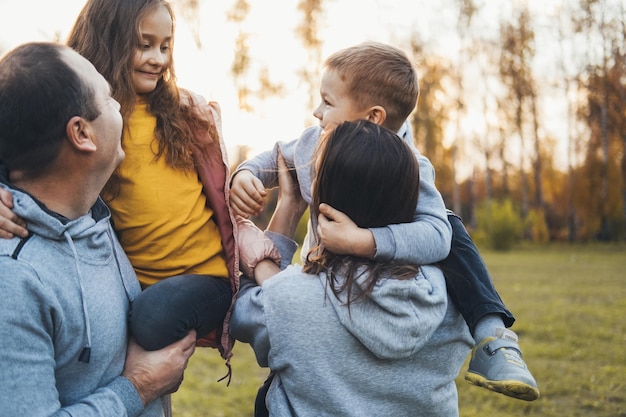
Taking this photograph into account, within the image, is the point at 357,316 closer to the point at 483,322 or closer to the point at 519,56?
the point at 483,322

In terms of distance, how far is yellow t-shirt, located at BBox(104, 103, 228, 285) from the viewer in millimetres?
2098

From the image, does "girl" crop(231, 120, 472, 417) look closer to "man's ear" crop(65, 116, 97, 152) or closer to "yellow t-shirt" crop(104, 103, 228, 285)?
"yellow t-shirt" crop(104, 103, 228, 285)

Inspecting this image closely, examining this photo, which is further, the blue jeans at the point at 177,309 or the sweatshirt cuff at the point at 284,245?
the sweatshirt cuff at the point at 284,245

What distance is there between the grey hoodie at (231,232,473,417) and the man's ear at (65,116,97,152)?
60cm

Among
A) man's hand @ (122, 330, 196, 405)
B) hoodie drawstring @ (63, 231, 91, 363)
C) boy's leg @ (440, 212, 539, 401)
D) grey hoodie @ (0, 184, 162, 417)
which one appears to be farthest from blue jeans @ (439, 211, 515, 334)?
hoodie drawstring @ (63, 231, 91, 363)

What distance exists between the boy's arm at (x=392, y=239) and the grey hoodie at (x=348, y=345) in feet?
0.25

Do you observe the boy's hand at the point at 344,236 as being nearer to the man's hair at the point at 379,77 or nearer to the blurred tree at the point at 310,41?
the man's hair at the point at 379,77

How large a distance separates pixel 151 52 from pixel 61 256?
901 millimetres

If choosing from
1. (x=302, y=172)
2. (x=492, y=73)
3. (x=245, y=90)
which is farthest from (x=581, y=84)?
(x=302, y=172)

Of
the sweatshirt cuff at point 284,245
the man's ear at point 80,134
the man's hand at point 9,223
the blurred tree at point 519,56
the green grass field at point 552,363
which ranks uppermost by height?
the blurred tree at point 519,56

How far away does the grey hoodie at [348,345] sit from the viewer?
1.75m

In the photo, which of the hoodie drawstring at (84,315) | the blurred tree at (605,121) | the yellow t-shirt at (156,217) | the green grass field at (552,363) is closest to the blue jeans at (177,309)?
the yellow t-shirt at (156,217)

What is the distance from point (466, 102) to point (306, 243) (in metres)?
28.0

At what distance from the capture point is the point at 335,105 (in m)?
2.52
